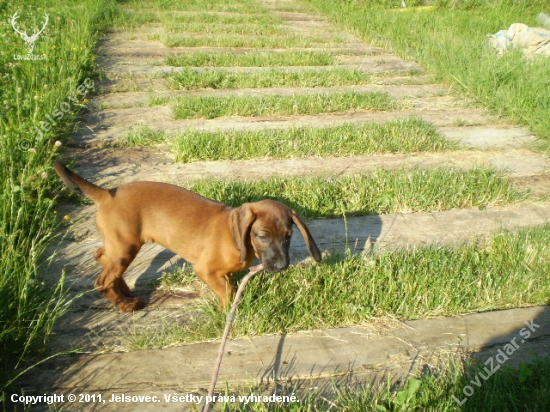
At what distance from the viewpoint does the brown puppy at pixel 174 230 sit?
3.29 m

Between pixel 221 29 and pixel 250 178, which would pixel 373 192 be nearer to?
pixel 250 178

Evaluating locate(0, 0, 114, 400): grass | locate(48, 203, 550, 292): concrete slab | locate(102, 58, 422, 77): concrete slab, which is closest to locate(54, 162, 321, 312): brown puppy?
locate(48, 203, 550, 292): concrete slab

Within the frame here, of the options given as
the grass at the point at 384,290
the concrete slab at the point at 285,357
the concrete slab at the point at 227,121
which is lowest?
Answer: the concrete slab at the point at 285,357

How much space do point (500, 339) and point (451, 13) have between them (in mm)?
9788

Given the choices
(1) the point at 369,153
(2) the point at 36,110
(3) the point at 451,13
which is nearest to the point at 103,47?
(2) the point at 36,110

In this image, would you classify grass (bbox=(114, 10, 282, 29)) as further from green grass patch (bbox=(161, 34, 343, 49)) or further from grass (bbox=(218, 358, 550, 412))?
grass (bbox=(218, 358, 550, 412))

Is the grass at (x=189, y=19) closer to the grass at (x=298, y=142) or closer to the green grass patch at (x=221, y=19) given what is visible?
the green grass patch at (x=221, y=19)

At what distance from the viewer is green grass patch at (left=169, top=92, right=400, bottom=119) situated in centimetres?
656

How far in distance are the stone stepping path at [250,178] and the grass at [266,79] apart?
166 mm

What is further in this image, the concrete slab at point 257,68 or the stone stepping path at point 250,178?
the concrete slab at point 257,68

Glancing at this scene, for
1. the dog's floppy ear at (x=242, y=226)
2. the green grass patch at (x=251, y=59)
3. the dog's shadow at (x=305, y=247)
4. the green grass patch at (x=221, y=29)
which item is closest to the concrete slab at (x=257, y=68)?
the green grass patch at (x=251, y=59)

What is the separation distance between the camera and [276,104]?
6832mm

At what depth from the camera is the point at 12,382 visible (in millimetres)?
2705

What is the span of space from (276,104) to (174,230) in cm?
365
